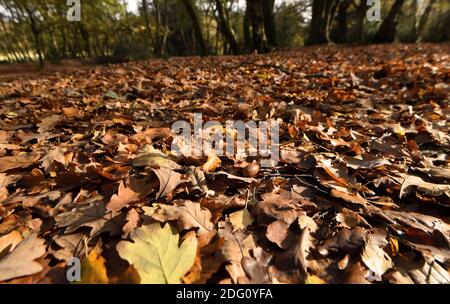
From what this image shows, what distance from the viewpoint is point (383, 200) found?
4.44 ft

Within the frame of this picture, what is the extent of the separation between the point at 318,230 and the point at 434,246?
44cm

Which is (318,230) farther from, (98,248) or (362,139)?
(362,139)

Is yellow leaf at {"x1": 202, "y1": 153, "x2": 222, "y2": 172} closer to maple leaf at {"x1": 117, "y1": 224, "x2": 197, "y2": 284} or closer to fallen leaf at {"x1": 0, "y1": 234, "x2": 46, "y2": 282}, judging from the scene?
maple leaf at {"x1": 117, "y1": 224, "x2": 197, "y2": 284}

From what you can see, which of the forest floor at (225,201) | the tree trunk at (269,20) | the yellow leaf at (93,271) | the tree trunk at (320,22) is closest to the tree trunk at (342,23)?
the tree trunk at (320,22)

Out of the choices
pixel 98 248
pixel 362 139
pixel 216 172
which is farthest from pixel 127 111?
pixel 362 139

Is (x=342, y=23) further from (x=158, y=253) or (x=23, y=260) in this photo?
(x=23, y=260)

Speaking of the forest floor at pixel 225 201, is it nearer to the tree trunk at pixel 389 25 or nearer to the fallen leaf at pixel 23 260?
the fallen leaf at pixel 23 260

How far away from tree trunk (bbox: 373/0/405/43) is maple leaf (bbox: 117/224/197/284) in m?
13.8

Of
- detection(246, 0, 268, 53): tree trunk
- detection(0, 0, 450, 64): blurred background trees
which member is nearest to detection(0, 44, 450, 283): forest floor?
detection(0, 0, 450, 64): blurred background trees

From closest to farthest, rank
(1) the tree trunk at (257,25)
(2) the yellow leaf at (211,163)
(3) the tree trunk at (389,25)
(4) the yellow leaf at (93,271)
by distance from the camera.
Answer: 1. (4) the yellow leaf at (93,271)
2. (2) the yellow leaf at (211,163)
3. (1) the tree trunk at (257,25)
4. (3) the tree trunk at (389,25)

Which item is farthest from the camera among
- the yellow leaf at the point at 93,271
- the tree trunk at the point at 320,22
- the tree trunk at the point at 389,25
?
the tree trunk at the point at 320,22

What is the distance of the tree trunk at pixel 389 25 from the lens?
11469mm

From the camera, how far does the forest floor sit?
997 mm

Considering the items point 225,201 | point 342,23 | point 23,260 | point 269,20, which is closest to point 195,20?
point 269,20
